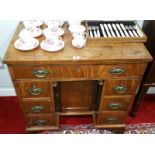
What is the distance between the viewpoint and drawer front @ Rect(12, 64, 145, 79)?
926mm

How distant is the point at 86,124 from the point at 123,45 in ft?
2.56

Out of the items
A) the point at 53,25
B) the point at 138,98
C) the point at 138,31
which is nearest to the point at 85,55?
the point at 53,25

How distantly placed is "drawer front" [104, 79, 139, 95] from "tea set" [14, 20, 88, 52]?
0.92 ft

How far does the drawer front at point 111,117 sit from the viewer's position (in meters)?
1.26

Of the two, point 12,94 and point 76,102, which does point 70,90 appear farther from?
point 12,94

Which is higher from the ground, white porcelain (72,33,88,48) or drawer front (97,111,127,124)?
white porcelain (72,33,88,48)

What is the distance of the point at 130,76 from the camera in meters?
1.00

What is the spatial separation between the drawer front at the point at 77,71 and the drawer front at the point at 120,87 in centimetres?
6

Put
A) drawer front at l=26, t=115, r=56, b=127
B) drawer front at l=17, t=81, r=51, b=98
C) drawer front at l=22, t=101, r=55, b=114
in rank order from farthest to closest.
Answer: drawer front at l=26, t=115, r=56, b=127
drawer front at l=22, t=101, r=55, b=114
drawer front at l=17, t=81, r=51, b=98

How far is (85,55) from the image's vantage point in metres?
0.92

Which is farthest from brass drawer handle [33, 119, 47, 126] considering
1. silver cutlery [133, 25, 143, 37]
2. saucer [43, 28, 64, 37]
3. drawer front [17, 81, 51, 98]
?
silver cutlery [133, 25, 143, 37]

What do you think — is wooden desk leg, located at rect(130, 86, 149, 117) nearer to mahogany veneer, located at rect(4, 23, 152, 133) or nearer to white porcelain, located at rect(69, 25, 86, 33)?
mahogany veneer, located at rect(4, 23, 152, 133)

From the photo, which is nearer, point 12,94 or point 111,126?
point 111,126
